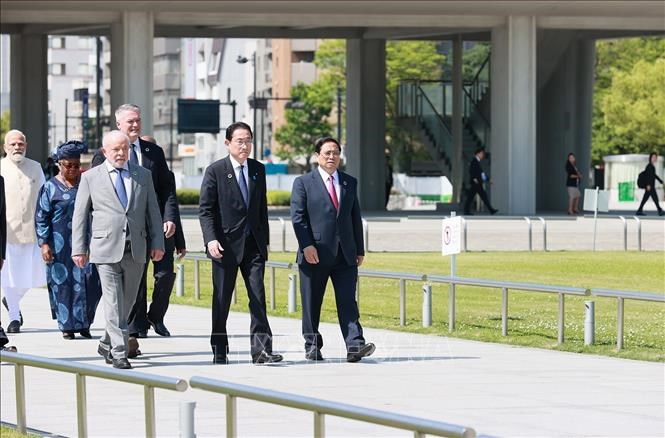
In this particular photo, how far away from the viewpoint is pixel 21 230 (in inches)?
629

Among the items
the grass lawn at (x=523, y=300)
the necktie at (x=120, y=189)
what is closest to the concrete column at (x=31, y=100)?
the grass lawn at (x=523, y=300)

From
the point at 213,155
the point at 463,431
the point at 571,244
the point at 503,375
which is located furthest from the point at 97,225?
the point at 213,155

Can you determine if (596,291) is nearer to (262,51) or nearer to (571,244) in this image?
(571,244)

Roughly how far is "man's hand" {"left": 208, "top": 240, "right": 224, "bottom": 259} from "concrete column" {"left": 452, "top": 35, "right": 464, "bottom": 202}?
3973 centimetres

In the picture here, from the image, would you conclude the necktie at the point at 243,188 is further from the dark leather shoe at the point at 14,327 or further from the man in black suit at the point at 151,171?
the dark leather shoe at the point at 14,327

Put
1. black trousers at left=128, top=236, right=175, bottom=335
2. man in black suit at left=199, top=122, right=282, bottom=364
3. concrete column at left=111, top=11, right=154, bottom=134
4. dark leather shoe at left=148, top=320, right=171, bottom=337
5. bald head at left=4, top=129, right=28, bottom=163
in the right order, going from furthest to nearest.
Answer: concrete column at left=111, top=11, right=154, bottom=134
dark leather shoe at left=148, top=320, right=171, bottom=337
bald head at left=4, top=129, right=28, bottom=163
black trousers at left=128, top=236, right=175, bottom=335
man in black suit at left=199, top=122, right=282, bottom=364

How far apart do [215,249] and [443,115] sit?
41.6 m

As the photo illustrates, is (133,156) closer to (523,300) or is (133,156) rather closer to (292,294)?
(292,294)

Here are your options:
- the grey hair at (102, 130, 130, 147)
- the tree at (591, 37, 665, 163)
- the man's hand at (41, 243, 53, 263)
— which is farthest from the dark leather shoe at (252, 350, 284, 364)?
the tree at (591, 37, 665, 163)

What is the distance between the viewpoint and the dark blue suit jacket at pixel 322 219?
1340 cm

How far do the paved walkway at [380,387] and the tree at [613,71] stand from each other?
69653 mm

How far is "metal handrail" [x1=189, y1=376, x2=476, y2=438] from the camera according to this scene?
598cm

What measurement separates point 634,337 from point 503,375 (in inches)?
139

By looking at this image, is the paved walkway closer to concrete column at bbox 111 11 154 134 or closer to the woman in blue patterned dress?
the woman in blue patterned dress
